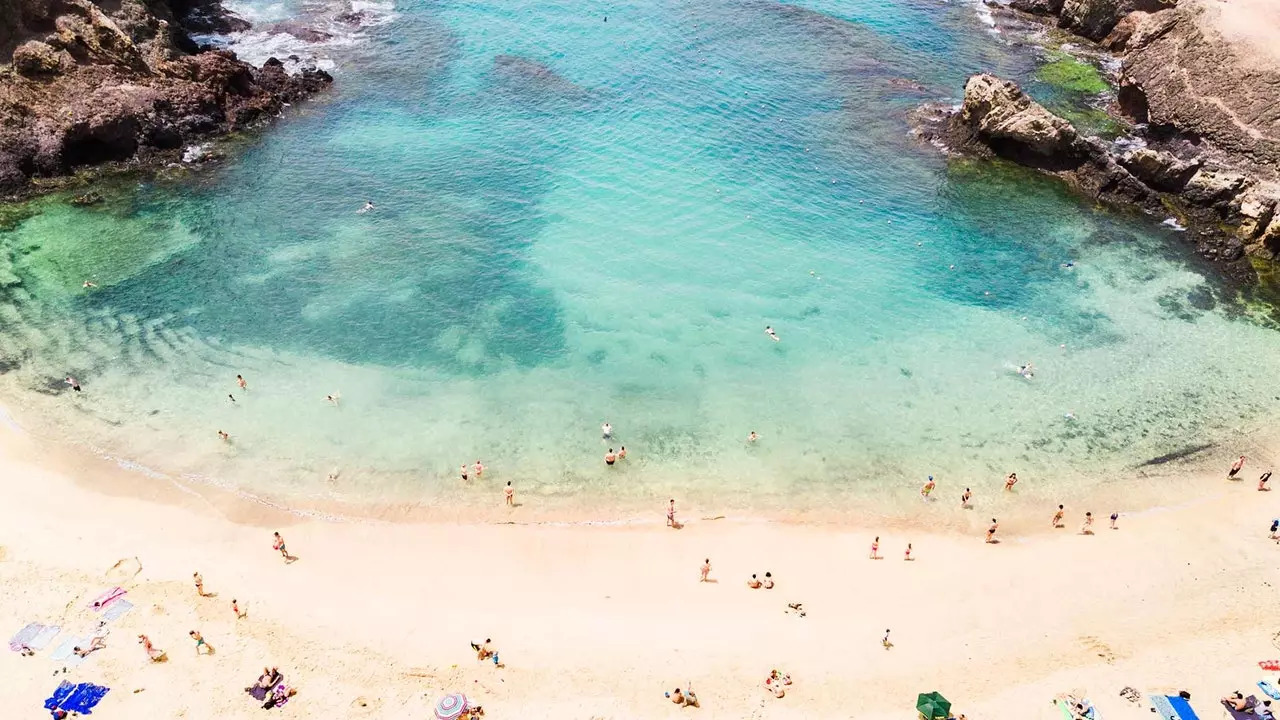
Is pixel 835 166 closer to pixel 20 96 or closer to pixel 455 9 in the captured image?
pixel 455 9

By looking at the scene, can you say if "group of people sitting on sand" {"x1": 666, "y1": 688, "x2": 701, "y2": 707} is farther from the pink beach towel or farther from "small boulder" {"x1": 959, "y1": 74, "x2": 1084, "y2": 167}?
"small boulder" {"x1": 959, "y1": 74, "x2": 1084, "y2": 167}

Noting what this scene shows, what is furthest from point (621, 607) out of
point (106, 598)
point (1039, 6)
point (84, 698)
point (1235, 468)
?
point (1039, 6)

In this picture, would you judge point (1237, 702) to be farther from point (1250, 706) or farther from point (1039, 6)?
point (1039, 6)

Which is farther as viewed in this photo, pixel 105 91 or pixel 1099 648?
pixel 105 91

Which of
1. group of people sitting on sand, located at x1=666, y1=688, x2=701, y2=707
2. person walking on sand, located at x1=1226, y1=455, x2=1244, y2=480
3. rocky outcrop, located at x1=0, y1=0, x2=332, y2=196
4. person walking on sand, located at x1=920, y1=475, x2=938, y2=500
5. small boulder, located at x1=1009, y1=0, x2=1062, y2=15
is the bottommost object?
group of people sitting on sand, located at x1=666, y1=688, x2=701, y2=707

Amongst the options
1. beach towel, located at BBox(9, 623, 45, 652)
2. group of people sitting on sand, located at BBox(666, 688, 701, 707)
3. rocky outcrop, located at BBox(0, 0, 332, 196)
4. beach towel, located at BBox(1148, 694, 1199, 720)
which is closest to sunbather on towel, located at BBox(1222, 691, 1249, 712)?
beach towel, located at BBox(1148, 694, 1199, 720)

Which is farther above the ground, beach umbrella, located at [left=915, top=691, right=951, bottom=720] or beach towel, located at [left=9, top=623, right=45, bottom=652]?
beach umbrella, located at [left=915, top=691, right=951, bottom=720]

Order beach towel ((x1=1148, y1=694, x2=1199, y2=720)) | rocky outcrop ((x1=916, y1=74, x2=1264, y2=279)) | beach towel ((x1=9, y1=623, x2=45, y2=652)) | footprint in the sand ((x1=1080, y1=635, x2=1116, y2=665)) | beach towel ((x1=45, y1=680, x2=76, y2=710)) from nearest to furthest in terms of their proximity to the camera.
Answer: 1. beach towel ((x1=45, y1=680, x2=76, y2=710))
2. beach towel ((x1=1148, y1=694, x2=1199, y2=720))
3. beach towel ((x1=9, y1=623, x2=45, y2=652))
4. footprint in the sand ((x1=1080, y1=635, x2=1116, y2=665))
5. rocky outcrop ((x1=916, y1=74, x2=1264, y2=279))

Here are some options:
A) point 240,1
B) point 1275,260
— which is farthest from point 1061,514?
point 240,1
